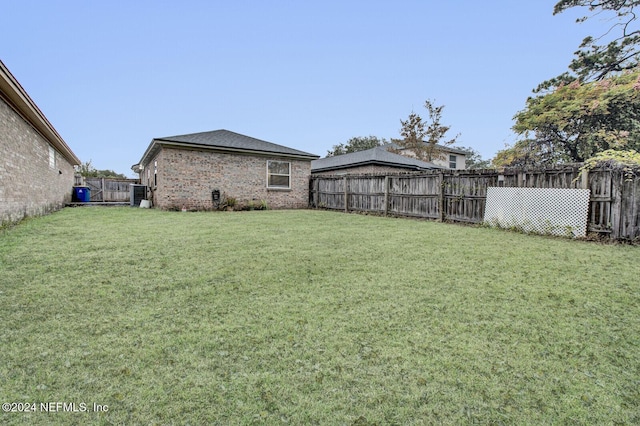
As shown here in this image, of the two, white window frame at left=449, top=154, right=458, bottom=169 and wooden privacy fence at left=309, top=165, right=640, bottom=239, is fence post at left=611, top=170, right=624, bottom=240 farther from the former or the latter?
white window frame at left=449, top=154, right=458, bottom=169

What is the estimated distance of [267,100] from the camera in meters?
22.3

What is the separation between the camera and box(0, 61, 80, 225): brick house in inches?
251

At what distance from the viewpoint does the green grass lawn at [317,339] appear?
4.97 feet

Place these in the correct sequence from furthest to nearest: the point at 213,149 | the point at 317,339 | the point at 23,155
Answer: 1. the point at 213,149
2. the point at 23,155
3. the point at 317,339

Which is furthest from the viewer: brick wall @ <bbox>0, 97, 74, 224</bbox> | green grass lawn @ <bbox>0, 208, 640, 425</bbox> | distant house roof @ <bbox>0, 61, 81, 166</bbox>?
brick wall @ <bbox>0, 97, 74, 224</bbox>

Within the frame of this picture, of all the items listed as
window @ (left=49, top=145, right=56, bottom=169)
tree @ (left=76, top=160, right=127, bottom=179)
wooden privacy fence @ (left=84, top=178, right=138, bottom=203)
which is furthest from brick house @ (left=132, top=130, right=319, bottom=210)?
tree @ (left=76, top=160, right=127, bottom=179)

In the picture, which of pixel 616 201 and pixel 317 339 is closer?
pixel 317 339

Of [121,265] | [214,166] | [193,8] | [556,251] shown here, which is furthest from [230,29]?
[556,251]

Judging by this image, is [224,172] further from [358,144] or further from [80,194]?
[358,144]

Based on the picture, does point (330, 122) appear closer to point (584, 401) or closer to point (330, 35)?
point (330, 35)

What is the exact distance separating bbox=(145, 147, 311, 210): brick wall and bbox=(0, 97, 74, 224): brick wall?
142 inches

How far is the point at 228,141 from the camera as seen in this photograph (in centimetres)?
1385

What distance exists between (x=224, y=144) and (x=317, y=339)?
12.4 metres

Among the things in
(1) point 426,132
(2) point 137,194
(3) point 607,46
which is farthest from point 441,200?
(1) point 426,132
